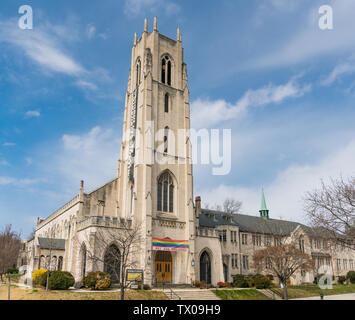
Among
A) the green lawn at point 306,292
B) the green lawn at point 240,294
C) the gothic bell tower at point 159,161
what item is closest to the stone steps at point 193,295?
the green lawn at point 240,294

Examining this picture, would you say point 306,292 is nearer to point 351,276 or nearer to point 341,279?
point 341,279

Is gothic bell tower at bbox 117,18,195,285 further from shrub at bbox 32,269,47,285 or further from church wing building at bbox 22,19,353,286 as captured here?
shrub at bbox 32,269,47,285

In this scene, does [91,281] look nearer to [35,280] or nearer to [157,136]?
[35,280]

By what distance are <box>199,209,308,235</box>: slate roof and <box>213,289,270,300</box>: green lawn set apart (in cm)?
1651

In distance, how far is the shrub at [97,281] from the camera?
32344 millimetres

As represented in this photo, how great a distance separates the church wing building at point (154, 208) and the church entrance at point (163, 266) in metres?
0.11

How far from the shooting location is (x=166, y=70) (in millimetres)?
50344

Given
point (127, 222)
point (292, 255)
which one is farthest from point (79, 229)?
point (292, 255)

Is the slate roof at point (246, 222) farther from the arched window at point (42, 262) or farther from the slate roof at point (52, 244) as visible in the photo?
the arched window at point (42, 262)

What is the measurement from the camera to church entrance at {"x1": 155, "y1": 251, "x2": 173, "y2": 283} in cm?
3997

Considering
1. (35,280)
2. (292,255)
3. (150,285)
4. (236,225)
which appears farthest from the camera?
(236,225)

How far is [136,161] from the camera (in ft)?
143

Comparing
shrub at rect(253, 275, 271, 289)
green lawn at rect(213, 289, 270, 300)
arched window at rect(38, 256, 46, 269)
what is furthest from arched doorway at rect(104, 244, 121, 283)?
shrub at rect(253, 275, 271, 289)
